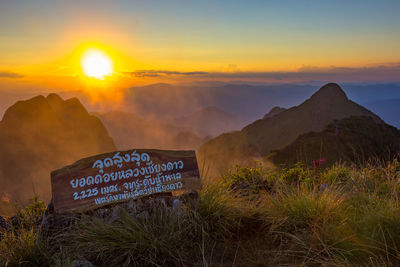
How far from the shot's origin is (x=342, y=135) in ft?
134

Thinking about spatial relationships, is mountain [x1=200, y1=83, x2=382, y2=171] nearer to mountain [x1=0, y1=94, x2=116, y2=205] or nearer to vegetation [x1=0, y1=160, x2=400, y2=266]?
mountain [x1=0, y1=94, x2=116, y2=205]

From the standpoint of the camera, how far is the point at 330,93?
260ft

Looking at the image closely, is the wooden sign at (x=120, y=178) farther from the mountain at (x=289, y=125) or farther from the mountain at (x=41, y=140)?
the mountain at (x=41, y=140)

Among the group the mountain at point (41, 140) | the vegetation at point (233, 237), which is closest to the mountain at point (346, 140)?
the vegetation at point (233, 237)

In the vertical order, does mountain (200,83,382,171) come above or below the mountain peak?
below

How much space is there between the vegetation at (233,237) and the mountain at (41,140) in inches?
2797

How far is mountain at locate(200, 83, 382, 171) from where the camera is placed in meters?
62.9

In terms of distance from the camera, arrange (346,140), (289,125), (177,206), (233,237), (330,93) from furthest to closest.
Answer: (330,93)
(289,125)
(346,140)
(177,206)
(233,237)

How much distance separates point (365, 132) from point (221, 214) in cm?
4447

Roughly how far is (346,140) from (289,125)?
31.6 metres

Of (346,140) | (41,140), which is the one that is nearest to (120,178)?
(346,140)

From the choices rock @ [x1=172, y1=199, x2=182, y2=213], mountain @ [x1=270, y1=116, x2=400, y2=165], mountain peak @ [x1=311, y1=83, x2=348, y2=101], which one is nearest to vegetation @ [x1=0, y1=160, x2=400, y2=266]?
rock @ [x1=172, y1=199, x2=182, y2=213]

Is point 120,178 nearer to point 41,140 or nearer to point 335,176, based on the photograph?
point 335,176

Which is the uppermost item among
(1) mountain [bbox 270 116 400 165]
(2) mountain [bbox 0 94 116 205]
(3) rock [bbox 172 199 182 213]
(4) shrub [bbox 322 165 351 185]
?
(3) rock [bbox 172 199 182 213]
